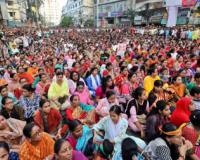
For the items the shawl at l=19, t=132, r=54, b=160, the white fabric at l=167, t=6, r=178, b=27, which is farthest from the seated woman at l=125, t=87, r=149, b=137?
the white fabric at l=167, t=6, r=178, b=27

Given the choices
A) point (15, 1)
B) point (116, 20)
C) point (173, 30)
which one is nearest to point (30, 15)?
point (15, 1)

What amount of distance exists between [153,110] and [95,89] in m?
2.27

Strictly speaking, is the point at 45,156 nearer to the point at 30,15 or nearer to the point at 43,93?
the point at 43,93

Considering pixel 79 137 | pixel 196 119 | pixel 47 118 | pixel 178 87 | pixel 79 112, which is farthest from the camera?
pixel 178 87

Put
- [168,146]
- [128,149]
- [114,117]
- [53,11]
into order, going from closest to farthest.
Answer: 1. [168,146]
2. [128,149]
3. [114,117]
4. [53,11]

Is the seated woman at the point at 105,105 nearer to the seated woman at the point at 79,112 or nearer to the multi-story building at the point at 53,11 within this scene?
the seated woman at the point at 79,112

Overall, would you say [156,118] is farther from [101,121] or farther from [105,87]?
[105,87]

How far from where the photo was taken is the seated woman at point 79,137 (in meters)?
3.00

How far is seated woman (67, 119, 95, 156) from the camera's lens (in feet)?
9.84

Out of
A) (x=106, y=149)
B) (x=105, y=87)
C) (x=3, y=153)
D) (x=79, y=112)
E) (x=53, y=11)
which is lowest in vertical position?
(x=106, y=149)

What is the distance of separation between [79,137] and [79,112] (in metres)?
1.09

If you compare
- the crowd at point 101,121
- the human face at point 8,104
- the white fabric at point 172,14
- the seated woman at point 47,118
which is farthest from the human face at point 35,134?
the white fabric at point 172,14

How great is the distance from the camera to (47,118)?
3.74 meters

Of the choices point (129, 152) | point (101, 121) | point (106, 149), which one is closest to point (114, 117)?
point (101, 121)
